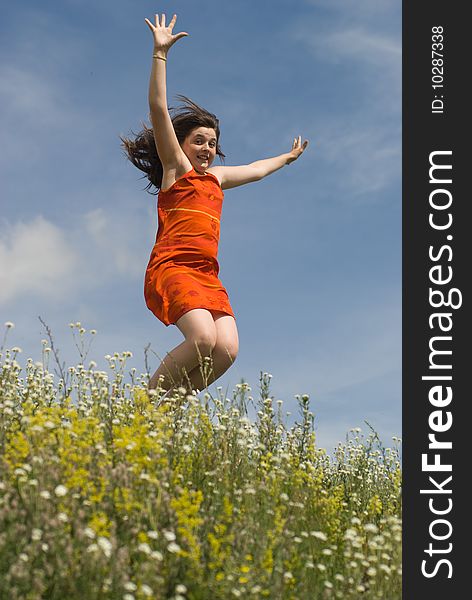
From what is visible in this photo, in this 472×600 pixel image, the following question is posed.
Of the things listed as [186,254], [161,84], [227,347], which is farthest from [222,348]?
[161,84]

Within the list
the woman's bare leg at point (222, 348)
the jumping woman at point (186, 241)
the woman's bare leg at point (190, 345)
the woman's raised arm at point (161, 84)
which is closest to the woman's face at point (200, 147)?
the jumping woman at point (186, 241)

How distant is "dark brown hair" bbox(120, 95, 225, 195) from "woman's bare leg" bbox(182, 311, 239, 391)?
1.77 metres

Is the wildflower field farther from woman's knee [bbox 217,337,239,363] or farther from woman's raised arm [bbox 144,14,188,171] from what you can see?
woman's raised arm [bbox 144,14,188,171]

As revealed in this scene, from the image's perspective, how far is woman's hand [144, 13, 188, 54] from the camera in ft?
22.1

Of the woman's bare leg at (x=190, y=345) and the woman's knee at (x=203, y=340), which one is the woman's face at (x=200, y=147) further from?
the woman's knee at (x=203, y=340)

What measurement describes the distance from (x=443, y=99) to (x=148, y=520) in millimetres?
3584

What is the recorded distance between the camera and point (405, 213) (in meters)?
5.49

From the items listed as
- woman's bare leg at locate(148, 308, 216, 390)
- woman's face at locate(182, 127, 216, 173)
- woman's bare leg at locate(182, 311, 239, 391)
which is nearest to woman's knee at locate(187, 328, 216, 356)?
woman's bare leg at locate(148, 308, 216, 390)

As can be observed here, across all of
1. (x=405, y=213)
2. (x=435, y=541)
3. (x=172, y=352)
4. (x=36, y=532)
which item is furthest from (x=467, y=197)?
(x=36, y=532)

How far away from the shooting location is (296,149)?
352 inches

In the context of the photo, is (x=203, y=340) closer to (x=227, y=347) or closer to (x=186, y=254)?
(x=227, y=347)

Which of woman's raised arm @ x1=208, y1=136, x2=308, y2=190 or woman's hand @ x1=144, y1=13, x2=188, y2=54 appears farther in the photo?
woman's raised arm @ x1=208, y1=136, x2=308, y2=190

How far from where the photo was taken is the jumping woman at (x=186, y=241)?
264 inches

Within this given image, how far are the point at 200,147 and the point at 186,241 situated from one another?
1.14 metres
